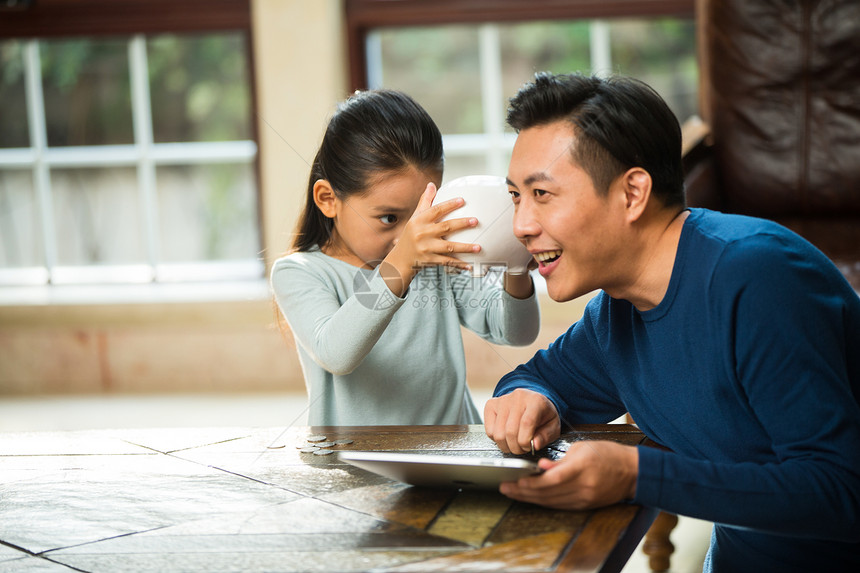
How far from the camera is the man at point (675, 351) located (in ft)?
2.89

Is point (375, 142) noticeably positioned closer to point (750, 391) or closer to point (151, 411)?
point (750, 391)

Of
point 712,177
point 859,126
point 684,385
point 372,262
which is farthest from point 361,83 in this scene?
point 684,385

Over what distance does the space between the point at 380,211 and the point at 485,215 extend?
1.01 feet

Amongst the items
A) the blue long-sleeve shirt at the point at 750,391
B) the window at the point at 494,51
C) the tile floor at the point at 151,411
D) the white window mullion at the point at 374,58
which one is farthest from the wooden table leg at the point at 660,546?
the white window mullion at the point at 374,58

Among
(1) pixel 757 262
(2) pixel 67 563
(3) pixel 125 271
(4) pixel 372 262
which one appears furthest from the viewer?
(3) pixel 125 271

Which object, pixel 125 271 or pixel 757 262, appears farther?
pixel 125 271

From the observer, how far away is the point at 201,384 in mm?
3533

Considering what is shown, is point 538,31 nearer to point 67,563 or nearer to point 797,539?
point 797,539

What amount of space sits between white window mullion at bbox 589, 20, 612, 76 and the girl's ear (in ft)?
6.86

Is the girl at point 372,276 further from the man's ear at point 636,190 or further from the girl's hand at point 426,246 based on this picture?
the man's ear at point 636,190

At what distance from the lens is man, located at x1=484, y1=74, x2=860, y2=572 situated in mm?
880

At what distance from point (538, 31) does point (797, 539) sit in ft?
8.77

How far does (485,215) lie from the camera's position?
121 cm

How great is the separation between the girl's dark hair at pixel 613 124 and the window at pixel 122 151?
264 centimetres
